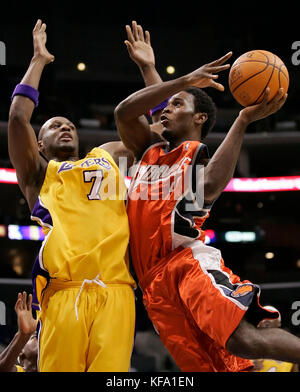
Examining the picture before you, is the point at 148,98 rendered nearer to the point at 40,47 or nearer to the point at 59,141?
the point at 59,141

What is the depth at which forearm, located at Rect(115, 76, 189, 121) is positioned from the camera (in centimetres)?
325

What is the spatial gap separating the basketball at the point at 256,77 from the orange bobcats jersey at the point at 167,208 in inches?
15.7

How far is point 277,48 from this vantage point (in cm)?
1411

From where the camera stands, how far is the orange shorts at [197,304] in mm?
2969

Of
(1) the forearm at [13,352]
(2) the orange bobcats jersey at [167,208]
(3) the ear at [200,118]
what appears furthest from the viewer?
(1) the forearm at [13,352]

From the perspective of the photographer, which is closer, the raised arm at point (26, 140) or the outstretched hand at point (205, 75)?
the outstretched hand at point (205, 75)

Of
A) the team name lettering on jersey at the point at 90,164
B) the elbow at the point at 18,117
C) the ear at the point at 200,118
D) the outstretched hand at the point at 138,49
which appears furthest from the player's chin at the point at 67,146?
the ear at the point at 200,118

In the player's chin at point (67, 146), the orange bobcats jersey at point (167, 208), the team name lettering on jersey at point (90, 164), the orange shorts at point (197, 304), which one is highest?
the player's chin at point (67, 146)

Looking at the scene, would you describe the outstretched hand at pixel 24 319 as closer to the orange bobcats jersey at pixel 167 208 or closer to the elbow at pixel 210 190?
the orange bobcats jersey at pixel 167 208

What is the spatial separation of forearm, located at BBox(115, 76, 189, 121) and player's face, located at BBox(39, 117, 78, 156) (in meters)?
0.54

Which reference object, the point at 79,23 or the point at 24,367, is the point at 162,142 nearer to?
the point at 24,367

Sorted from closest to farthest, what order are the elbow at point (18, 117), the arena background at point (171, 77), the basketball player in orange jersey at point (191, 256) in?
the basketball player in orange jersey at point (191, 256) → the elbow at point (18, 117) → the arena background at point (171, 77)

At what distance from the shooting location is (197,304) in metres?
3.03
